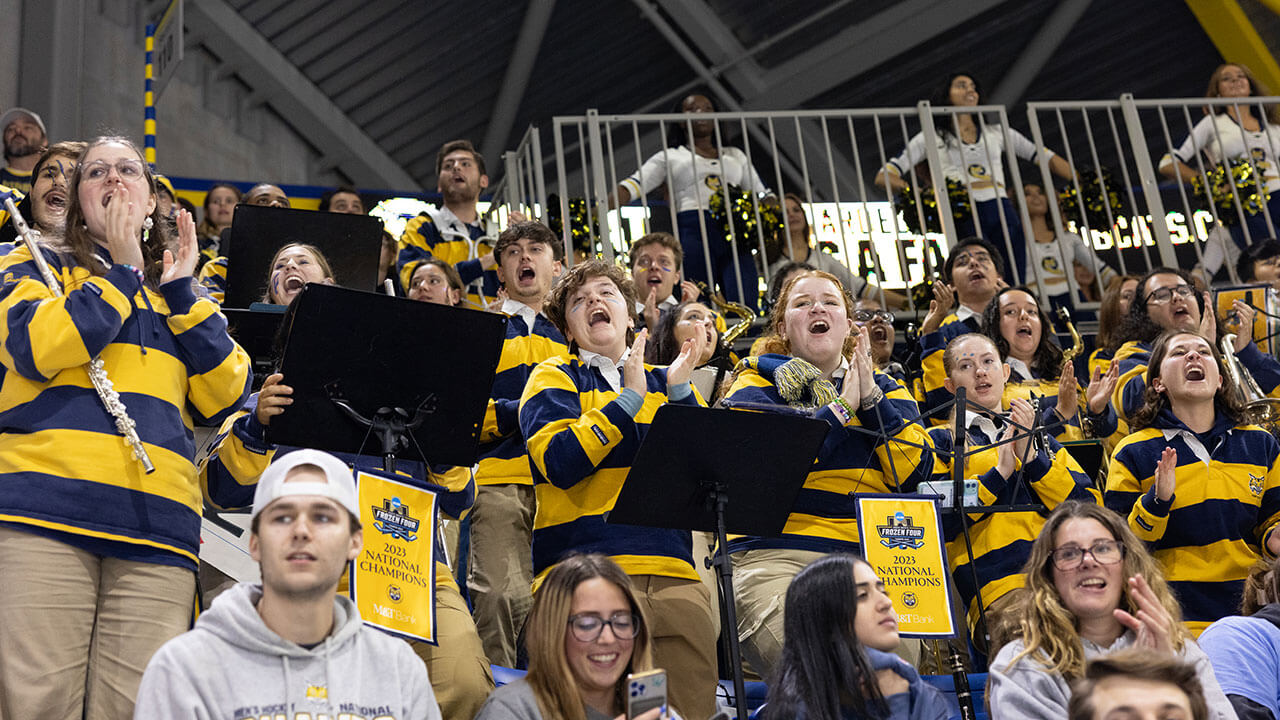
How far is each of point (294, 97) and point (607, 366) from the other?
9.39 metres

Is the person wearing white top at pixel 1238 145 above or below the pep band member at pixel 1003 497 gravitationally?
above

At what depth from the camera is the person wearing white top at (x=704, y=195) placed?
895 cm

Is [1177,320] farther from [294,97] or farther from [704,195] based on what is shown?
[294,97]

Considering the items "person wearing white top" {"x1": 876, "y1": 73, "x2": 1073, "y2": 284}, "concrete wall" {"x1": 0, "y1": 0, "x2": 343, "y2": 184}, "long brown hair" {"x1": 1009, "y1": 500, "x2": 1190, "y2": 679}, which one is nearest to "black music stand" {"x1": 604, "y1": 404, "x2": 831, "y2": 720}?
"long brown hair" {"x1": 1009, "y1": 500, "x2": 1190, "y2": 679}

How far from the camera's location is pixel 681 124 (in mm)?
9547

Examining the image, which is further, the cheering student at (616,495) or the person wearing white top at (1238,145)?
the person wearing white top at (1238,145)

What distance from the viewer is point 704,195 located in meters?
9.16

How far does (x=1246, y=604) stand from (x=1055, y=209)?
5310mm

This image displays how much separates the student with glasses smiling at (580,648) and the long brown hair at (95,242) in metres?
1.45

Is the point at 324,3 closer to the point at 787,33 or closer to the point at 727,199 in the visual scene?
the point at 787,33

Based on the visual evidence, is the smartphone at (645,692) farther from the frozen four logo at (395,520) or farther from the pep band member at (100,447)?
the pep band member at (100,447)

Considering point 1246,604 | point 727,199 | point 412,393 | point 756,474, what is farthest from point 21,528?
point 727,199

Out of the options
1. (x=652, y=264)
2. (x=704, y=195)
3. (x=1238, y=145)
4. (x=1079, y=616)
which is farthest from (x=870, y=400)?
(x=1238, y=145)

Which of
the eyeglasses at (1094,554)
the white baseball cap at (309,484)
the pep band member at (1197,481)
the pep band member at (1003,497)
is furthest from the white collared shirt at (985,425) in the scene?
the white baseball cap at (309,484)
